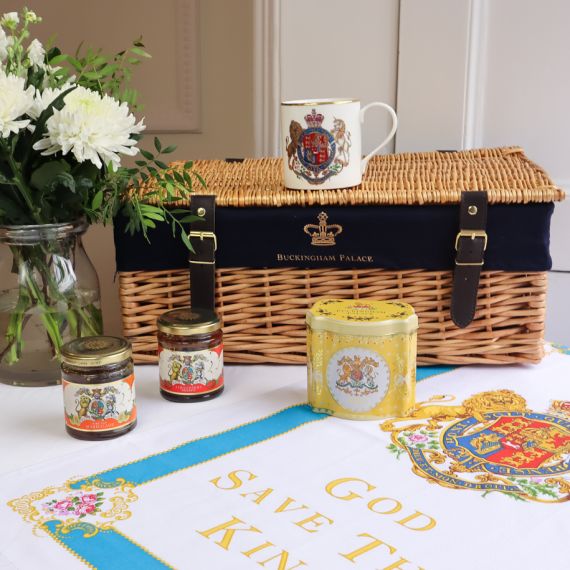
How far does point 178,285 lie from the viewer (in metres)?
1.11

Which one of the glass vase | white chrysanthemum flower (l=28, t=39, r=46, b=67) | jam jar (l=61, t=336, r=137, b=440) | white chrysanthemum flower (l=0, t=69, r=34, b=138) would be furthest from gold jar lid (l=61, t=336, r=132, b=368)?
white chrysanthemum flower (l=28, t=39, r=46, b=67)

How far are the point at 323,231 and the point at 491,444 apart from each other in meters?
0.35

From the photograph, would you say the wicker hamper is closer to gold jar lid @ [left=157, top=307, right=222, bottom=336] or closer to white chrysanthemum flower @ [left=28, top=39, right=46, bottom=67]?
gold jar lid @ [left=157, top=307, right=222, bottom=336]

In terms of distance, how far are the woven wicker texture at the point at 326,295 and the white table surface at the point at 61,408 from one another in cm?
4

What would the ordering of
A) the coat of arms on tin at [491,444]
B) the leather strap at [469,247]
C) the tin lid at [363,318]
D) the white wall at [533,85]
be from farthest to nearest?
the white wall at [533,85], the leather strap at [469,247], the tin lid at [363,318], the coat of arms on tin at [491,444]

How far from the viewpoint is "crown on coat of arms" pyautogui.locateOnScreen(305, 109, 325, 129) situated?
1.06 meters

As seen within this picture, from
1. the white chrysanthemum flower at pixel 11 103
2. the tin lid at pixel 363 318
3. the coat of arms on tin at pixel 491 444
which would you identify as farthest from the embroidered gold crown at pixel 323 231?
the white chrysanthemum flower at pixel 11 103

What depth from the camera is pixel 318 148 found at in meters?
1.07

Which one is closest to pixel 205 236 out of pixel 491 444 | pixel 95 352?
pixel 95 352

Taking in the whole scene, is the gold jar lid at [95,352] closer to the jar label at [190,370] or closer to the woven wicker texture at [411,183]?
the jar label at [190,370]

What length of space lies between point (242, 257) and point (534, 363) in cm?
43

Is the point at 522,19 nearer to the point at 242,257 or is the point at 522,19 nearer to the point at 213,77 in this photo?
the point at 242,257

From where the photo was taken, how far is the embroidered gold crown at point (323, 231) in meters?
1.05

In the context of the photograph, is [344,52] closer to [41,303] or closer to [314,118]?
[314,118]
